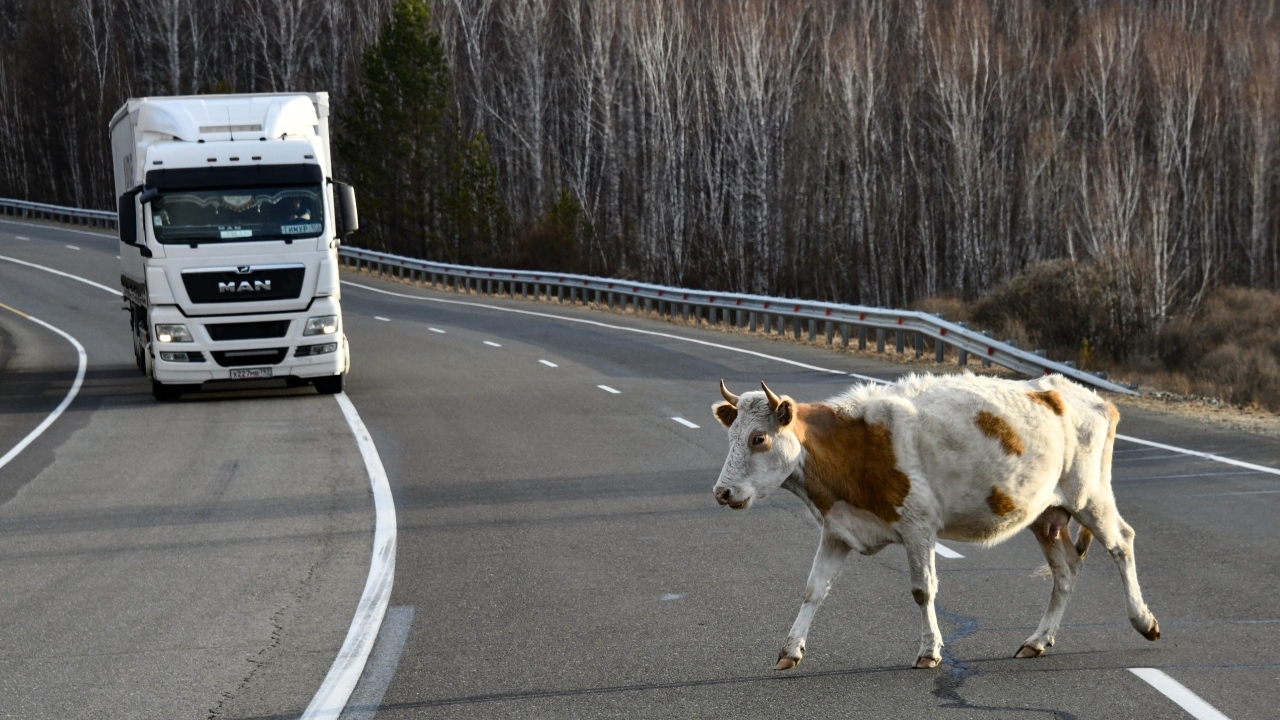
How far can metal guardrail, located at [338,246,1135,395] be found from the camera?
2241 centimetres

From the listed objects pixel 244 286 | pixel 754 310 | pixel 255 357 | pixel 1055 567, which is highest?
pixel 244 286

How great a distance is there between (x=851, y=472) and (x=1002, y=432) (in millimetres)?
754

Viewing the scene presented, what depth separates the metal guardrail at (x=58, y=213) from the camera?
64.4 meters

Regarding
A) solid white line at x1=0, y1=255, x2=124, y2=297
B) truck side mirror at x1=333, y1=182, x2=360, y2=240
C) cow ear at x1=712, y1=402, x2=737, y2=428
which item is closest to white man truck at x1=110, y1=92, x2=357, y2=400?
truck side mirror at x1=333, y1=182, x2=360, y2=240

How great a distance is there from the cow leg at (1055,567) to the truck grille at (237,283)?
590 inches

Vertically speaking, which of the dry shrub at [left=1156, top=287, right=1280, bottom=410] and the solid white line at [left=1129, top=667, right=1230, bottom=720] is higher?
the solid white line at [left=1129, top=667, right=1230, bottom=720]

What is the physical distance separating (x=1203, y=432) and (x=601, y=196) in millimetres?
60667

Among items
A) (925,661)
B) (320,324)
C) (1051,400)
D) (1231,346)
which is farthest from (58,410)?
(1231,346)

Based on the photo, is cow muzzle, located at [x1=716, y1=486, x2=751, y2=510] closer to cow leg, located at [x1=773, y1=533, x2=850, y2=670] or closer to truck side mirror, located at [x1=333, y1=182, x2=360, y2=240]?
cow leg, located at [x1=773, y1=533, x2=850, y2=670]

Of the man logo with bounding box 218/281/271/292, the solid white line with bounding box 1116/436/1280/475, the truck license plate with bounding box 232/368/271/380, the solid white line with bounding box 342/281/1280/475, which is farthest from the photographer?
the truck license plate with bounding box 232/368/271/380

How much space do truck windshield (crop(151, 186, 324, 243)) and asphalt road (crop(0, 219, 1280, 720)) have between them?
271cm

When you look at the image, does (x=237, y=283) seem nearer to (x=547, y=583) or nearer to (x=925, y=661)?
(x=547, y=583)

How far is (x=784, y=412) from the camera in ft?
22.2

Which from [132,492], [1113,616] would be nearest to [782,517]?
[1113,616]
